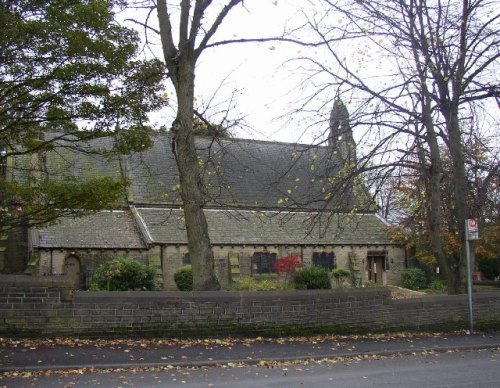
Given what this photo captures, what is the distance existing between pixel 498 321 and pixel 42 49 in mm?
12929

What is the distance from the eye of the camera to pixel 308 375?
8820 millimetres

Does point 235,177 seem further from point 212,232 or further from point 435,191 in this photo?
point 435,191

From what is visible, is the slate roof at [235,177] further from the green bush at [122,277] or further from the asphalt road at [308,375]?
the asphalt road at [308,375]

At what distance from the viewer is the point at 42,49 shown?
432 inches

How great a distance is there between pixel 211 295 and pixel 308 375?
10.7 feet

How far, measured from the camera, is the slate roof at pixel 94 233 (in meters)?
27.2

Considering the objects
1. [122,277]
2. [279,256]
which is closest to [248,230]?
[279,256]

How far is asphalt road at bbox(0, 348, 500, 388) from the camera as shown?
7.93m

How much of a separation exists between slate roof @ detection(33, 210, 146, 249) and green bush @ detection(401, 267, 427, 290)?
56.6 ft

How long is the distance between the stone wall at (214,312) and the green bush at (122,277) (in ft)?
39.2

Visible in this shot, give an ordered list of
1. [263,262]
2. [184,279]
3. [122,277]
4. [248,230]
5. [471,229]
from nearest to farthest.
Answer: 1. [471,229]
2. [122,277]
3. [184,279]
4. [263,262]
5. [248,230]

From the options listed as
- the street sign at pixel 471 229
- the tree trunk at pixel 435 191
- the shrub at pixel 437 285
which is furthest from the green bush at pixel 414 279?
the street sign at pixel 471 229

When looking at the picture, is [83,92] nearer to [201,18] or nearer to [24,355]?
[201,18]

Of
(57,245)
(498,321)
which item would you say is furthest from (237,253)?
(498,321)
